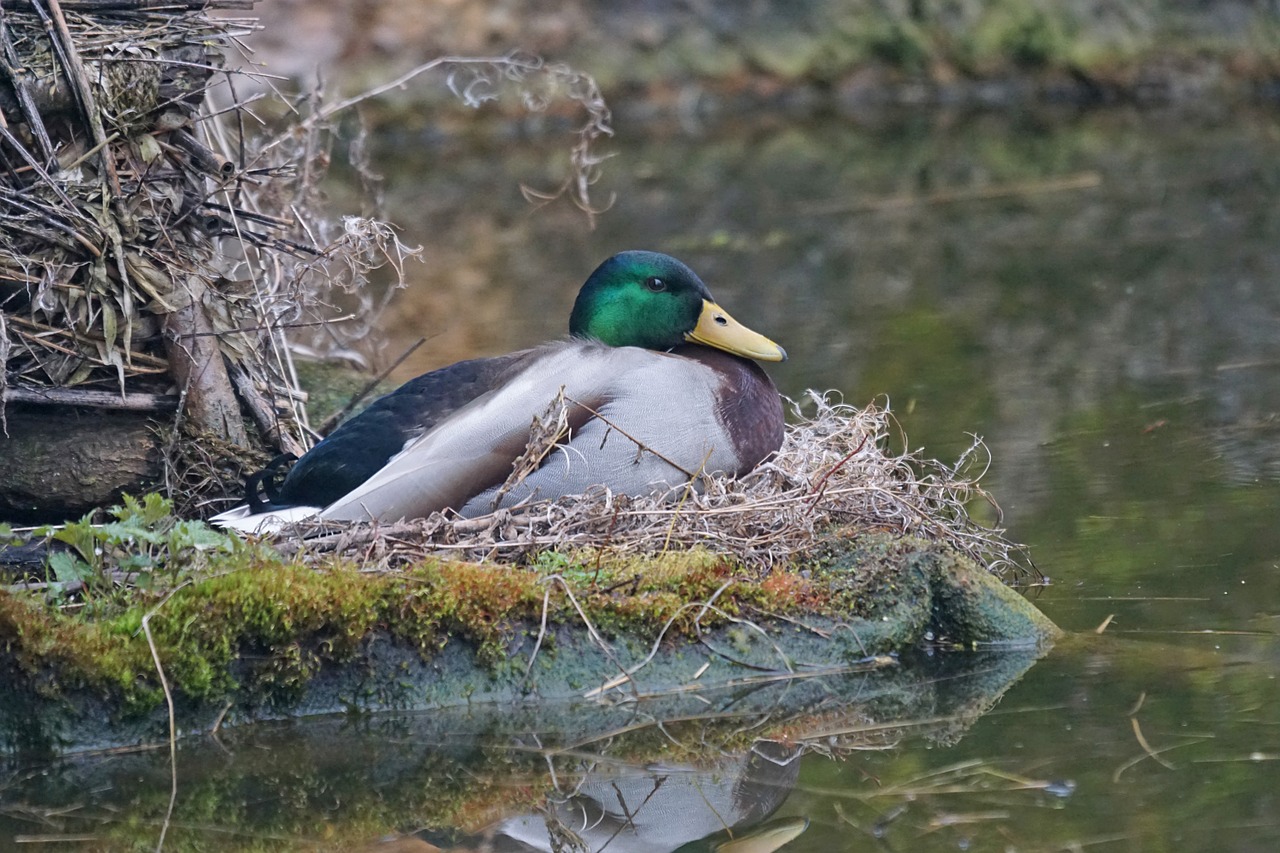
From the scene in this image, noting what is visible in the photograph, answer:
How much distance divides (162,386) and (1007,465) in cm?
279

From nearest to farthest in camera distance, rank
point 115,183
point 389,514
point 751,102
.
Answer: point 389,514, point 115,183, point 751,102

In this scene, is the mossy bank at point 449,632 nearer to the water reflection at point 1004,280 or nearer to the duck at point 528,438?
the duck at point 528,438

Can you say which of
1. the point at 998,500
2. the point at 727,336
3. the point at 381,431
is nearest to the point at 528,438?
the point at 381,431

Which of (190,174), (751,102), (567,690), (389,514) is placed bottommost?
Result: (751,102)

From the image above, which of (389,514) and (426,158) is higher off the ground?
(389,514)

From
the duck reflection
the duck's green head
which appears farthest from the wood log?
the duck reflection

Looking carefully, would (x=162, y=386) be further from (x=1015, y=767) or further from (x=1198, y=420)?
→ (x=1198, y=420)

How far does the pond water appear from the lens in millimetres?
3406

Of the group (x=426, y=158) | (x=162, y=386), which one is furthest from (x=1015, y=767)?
(x=426, y=158)

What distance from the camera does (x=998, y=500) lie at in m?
5.43

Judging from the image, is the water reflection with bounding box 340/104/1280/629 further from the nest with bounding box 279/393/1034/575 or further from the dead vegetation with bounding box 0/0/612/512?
the dead vegetation with bounding box 0/0/612/512

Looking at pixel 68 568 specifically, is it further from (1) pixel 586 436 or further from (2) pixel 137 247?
(1) pixel 586 436

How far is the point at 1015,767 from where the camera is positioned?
11.4 ft

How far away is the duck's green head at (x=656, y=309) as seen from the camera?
5035 millimetres
